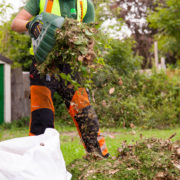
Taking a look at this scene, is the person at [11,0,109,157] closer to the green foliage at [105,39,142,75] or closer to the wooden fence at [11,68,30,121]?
the green foliage at [105,39,142,75]

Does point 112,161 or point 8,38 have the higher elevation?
point 8,38

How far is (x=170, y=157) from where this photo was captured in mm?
2527

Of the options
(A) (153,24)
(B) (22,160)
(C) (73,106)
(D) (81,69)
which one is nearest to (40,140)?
(B) (22,160)

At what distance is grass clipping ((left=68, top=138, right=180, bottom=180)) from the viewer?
238cm

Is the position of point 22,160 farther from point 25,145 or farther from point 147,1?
point 147,1

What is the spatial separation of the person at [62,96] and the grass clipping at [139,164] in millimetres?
317

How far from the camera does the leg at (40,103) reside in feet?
10.3

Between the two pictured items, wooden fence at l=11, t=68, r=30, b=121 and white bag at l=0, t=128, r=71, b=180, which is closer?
white bag at l=0, t=128, r=71, b=180

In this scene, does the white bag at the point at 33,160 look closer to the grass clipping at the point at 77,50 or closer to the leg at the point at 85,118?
the grass clipping at the point at 77,50

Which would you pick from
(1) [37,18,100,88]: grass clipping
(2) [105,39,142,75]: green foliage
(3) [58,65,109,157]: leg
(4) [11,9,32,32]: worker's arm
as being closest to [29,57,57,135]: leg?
(3) [58,65,109,157]: leg

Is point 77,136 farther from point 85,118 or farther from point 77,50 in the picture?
point 77,50

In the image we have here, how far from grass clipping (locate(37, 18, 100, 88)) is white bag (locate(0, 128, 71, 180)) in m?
0.57

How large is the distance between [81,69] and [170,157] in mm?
1041

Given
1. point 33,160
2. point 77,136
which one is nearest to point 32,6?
point 33,160
